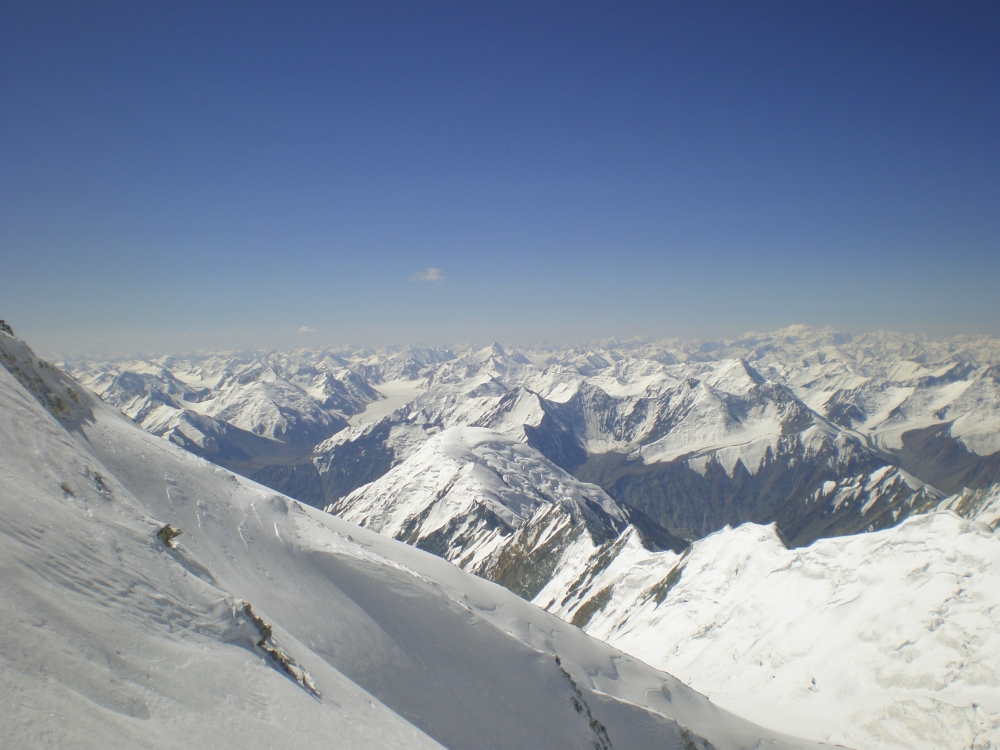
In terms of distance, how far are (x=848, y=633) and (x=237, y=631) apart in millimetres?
105559

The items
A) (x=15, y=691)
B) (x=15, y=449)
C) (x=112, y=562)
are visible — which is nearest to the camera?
(x=15, y=691)

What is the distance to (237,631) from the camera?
76.8 ft

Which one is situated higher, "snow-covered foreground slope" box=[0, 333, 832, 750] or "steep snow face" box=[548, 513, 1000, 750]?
"snow-covered foreground slope" box=[0, 333, 832, 750]

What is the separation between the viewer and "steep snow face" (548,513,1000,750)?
7327cm

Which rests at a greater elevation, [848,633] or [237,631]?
[237,631]

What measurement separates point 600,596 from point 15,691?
153 metres

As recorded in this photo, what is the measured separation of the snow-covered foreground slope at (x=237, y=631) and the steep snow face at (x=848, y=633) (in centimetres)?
2421

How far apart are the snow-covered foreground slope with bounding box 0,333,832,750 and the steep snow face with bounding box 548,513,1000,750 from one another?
24209 mm

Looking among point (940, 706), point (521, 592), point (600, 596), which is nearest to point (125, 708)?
point (940, 706)

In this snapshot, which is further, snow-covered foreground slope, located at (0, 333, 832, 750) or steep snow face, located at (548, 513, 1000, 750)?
steep snow face, located at (548, 513, 1000, 750)

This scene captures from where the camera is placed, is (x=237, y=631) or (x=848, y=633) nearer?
(x=237, y=631)

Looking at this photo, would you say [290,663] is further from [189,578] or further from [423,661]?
[423,661]

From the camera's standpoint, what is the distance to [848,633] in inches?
3543

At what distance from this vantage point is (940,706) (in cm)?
7162
